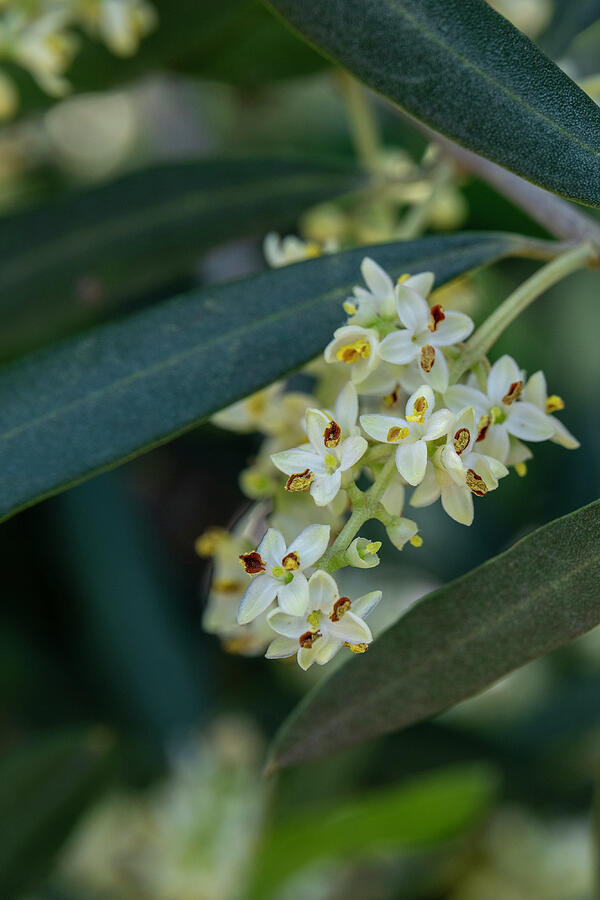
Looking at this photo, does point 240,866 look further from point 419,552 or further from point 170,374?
point 170,374

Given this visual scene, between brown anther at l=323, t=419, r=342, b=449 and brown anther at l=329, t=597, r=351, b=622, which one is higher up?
brown anther at l=323, t=419, r=342, b=449

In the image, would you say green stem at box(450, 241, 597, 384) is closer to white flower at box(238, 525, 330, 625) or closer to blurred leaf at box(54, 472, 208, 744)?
white flower at box(238, 525, 330, 625)

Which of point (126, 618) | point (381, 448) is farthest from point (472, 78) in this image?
point (126, 618)

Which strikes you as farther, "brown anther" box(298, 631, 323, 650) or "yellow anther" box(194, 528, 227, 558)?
"yellow anther" box(194, 528, 227, 558)

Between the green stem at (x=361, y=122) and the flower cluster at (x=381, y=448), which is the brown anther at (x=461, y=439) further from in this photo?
the green stem at (x=361, y=122)

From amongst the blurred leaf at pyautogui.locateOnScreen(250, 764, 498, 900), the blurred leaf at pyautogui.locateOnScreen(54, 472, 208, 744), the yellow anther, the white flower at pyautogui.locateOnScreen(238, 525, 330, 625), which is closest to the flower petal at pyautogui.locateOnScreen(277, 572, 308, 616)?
the white flower at pyautogui.locateOnScreen(238, 525, 330, 625)

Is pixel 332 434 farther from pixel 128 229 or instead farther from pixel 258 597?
pixel 128 229
